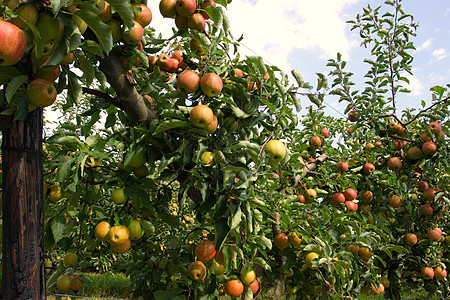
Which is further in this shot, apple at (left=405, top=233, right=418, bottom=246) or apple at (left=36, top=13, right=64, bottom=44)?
apple at (left=405, top=233, right=418, bottom=246)

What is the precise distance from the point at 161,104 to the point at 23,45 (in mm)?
844

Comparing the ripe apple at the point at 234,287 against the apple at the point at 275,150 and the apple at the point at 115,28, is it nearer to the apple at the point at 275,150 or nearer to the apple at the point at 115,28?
the apple at the point at 275,150

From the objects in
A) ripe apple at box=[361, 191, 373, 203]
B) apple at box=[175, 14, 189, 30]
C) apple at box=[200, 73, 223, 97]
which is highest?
apple at box=[175, 14, 189, 30]

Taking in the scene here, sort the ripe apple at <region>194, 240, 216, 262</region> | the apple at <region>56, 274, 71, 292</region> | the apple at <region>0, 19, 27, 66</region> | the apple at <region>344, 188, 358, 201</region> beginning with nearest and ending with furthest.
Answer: the apple at <region>0, 19, 27, 66</region>, the ripe apple at <region>194, 240, 216, 262</region>, the apple at <region>56, 274, 71, 292</region>, the apple at <region>344, 188, 358, 201</region>

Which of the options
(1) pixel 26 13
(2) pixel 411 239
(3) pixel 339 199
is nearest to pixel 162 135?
(1) pixel 26 13

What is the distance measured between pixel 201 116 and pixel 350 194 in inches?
96.1

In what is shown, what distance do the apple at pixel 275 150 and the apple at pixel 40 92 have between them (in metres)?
0.99

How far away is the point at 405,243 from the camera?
3.62 m

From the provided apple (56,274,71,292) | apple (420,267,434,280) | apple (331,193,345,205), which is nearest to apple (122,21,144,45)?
apple (56,274,71,292)

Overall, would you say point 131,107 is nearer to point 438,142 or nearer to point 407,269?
point 438,142

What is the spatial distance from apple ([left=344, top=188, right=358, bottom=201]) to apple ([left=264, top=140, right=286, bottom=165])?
203 cm

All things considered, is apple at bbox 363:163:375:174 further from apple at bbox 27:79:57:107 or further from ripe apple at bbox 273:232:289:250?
apple at bbox 27:79:57:107

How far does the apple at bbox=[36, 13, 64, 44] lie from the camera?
1102 mm

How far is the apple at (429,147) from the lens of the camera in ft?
10.5
